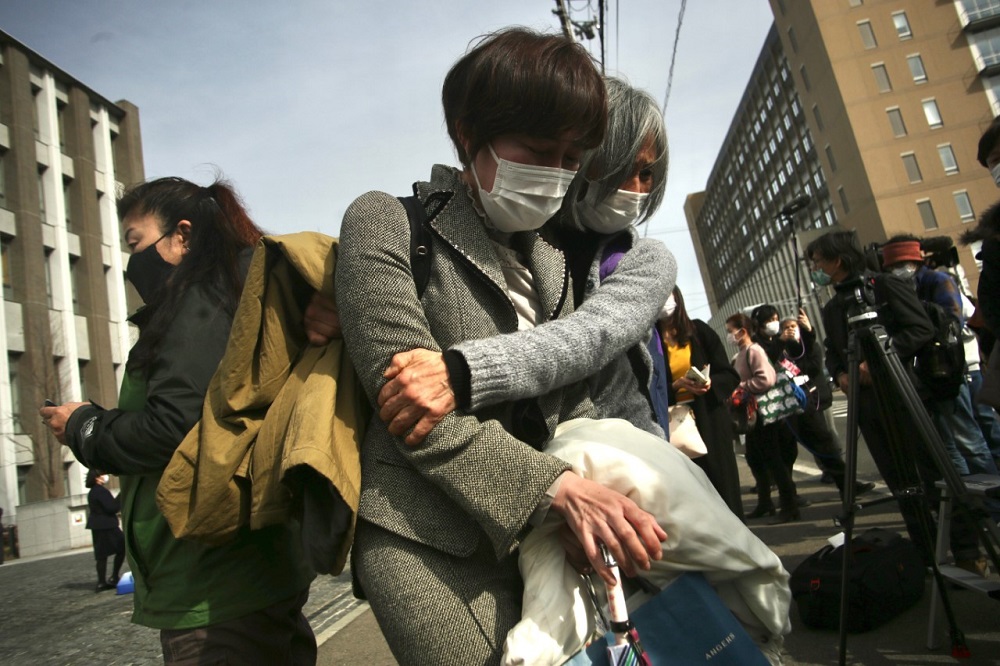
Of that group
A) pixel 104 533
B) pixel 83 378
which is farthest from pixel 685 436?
pixel 83 378

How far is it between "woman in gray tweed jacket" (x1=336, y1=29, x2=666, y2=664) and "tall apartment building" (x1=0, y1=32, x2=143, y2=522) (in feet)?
92.0

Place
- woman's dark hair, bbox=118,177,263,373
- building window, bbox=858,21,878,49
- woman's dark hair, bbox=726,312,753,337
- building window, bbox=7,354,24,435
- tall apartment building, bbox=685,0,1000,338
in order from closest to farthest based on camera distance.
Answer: woman's dark hair, bbox=118,177,263,373 < woman's dark hair, bbox=726,312,753,337 < building window, bbox=7,354,24,435 < tall apartment building, bbox=685,0,1000,338 < building window, bbox=858,21,878,49

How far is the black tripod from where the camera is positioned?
9.06ft

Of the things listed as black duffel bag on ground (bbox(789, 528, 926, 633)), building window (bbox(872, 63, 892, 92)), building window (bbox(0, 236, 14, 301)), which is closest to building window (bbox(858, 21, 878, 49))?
building window (bbox(872, 63, 892, 92))

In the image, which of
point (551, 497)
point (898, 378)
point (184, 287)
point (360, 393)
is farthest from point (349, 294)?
point (898, 378)

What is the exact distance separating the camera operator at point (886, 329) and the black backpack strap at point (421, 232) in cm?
266

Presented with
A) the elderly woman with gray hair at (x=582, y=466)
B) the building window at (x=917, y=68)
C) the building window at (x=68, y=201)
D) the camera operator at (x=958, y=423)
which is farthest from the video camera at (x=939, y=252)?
the building window at (x=917, y=68)

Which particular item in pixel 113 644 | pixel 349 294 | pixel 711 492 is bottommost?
pixel 113 644

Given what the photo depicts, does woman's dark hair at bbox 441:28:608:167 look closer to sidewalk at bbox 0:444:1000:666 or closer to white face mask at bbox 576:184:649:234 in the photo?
white face mask at bbox 576:184:649:234

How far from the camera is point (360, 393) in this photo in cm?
137

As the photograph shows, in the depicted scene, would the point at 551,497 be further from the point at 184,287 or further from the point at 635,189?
the point at 184,287

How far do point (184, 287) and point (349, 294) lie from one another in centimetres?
86

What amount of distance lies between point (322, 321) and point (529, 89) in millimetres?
608

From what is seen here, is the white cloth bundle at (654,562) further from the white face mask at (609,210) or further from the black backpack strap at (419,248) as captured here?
the white face mask at (609,210)
